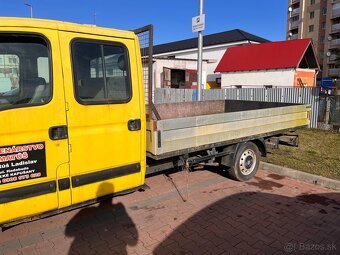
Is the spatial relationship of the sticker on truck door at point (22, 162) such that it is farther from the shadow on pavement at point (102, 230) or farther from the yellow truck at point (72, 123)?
the shadow on pavement at point (102, 230)

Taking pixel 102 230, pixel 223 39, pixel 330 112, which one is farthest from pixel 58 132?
pixel 223 39

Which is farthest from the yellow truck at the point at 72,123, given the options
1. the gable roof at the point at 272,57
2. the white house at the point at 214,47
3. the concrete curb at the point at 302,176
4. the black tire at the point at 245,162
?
the white house at the point at 214,47

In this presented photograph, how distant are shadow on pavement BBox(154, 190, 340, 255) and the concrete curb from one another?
373 mm

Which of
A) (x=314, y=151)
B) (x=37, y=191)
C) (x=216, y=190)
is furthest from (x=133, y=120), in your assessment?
(x=314, y=151)

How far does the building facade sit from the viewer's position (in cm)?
5344

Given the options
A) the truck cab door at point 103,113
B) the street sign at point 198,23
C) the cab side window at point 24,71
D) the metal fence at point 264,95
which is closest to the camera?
the cab side window at point 24,71

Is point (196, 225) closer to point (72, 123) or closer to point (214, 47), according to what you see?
point (72, 123)

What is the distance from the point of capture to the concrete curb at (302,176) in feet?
17.5

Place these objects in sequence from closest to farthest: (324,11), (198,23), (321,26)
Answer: (198,23) → (324,11) → (321,26)

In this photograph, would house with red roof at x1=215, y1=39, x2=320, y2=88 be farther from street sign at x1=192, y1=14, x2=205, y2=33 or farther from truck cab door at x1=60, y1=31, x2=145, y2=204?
truck cab door at x1=60, y1=31, x2=145, y2=204

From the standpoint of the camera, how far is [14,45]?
2906 millimetres

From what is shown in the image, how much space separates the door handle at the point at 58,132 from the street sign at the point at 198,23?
692cm

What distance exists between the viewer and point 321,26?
58375mm

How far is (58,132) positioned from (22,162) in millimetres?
466
